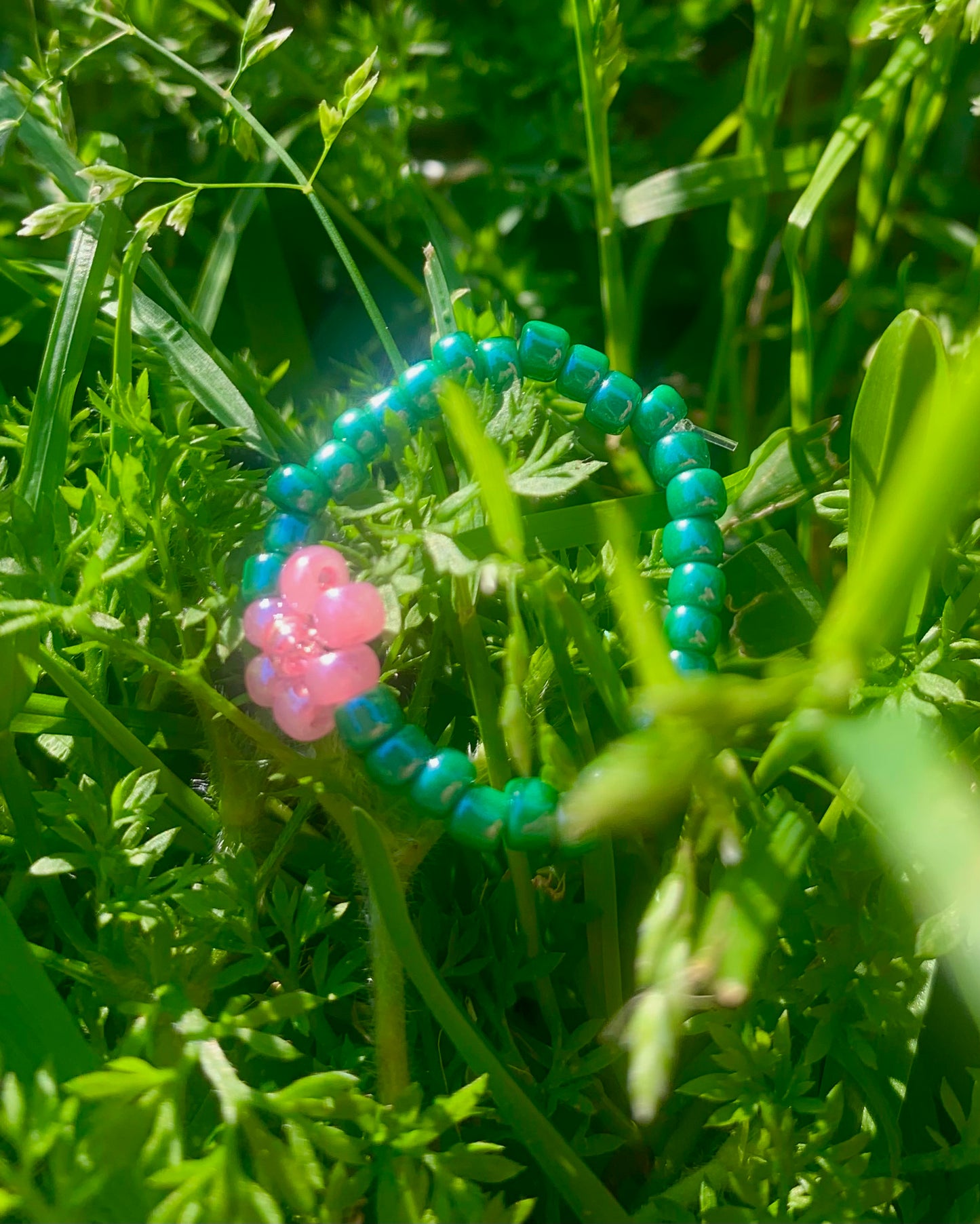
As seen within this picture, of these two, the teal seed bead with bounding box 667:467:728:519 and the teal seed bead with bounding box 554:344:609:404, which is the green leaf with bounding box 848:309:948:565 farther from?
the teal seed bead with bounding box 554:344:609:404

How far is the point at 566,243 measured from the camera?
1.30m

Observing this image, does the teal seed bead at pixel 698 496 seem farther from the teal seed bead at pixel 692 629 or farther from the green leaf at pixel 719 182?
the green leaf at pixel 719 182

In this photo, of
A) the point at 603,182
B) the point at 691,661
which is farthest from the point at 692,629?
the point at 603,182

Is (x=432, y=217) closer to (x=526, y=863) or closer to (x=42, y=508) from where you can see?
(x=42, y=508)

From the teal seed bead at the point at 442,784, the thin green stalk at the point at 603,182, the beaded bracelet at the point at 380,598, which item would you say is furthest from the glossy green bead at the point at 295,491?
the thin green stalk at the point at 603,182

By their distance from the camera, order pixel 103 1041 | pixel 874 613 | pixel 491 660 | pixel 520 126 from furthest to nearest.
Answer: pixel 520 126
pixel 491 660
pixel 103 1041
pixel 874 613

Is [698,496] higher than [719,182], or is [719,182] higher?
[719,182]

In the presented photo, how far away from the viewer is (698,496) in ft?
2.66

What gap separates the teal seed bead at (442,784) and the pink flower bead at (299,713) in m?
0.07

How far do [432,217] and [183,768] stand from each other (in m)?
0.52

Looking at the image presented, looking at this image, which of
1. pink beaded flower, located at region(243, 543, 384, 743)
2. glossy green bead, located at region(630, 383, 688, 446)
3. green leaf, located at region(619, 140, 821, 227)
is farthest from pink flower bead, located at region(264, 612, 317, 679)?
green leaf, located at region(619, 140, 821, 227)

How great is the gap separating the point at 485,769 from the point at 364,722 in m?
0.10

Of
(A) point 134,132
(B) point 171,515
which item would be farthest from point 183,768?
(A) point 134,132

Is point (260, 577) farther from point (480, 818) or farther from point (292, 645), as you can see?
point (480, 818)
